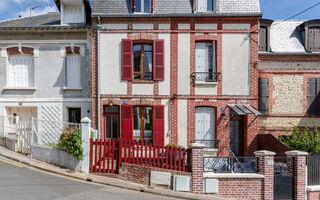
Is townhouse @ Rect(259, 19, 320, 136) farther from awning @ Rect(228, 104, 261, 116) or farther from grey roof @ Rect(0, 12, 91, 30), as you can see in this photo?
grey roof @ Rect(0, 12, 91, 30)

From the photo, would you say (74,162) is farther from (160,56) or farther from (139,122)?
(160,56)

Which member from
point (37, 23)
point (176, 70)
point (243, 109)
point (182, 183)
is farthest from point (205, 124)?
point (37, 23)

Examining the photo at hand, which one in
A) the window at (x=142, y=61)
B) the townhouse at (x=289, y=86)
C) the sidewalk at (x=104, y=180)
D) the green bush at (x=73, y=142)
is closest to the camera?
the sidewalk at (x=104, y=180)

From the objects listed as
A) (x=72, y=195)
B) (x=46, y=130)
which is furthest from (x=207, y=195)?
(x=46, y=130)

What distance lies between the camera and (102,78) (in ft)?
31.8

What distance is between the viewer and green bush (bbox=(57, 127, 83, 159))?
6855 mm

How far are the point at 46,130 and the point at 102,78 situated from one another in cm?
358

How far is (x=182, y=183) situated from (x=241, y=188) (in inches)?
75.5

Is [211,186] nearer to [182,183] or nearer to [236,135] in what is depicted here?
[182,183]

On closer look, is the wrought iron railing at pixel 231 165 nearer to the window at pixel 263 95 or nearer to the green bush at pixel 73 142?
the green bush at pixel 73 142

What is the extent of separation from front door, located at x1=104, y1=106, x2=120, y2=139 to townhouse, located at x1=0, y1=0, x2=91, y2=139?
1130 millimetres

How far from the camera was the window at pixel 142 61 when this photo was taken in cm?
965

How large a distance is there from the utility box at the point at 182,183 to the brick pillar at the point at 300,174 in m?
3.43

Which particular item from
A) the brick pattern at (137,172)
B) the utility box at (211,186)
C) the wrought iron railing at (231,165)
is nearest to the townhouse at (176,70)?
the brick pattern at (137,172)
